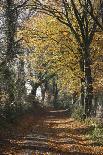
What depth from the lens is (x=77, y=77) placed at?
1469 inches

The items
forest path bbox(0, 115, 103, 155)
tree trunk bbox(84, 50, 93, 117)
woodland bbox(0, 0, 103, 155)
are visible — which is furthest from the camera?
tree trunk bbox(84, 50, 93, 117)

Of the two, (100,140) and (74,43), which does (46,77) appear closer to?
(74,43)

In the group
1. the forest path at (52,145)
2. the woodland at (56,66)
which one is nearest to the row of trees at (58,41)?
the woodland at (56,66)

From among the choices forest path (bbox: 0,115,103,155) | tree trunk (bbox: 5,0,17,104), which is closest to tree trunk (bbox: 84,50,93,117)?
tree trunk (bbox: 5,0,17,104)

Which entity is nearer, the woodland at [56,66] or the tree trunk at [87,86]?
the woodland at [56,66]

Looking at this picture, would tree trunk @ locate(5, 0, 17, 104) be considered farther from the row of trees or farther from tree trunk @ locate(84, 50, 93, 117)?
tree trunk @ locate(84, 50, 93, 117)

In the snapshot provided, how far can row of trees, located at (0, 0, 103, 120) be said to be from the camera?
29438 mm

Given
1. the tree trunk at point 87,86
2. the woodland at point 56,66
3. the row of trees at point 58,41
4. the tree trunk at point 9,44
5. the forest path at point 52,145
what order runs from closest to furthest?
the forest path at point 52,145, the woodland at point 56,66, the row of trees at point 58,41, the tree trunk at point 9,44, the tree trunk at point 87,86

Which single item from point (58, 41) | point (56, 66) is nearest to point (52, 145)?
point (58, 41)

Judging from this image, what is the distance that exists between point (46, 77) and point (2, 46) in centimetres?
2517

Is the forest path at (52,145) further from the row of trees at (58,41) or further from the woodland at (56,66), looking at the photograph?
the row of trees at (58,41)

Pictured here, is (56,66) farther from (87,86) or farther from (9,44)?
(87,86)

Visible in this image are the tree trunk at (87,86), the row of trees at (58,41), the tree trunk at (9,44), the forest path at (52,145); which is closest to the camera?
the forest path at (52,145)

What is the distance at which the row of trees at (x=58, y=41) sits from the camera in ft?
96.6
